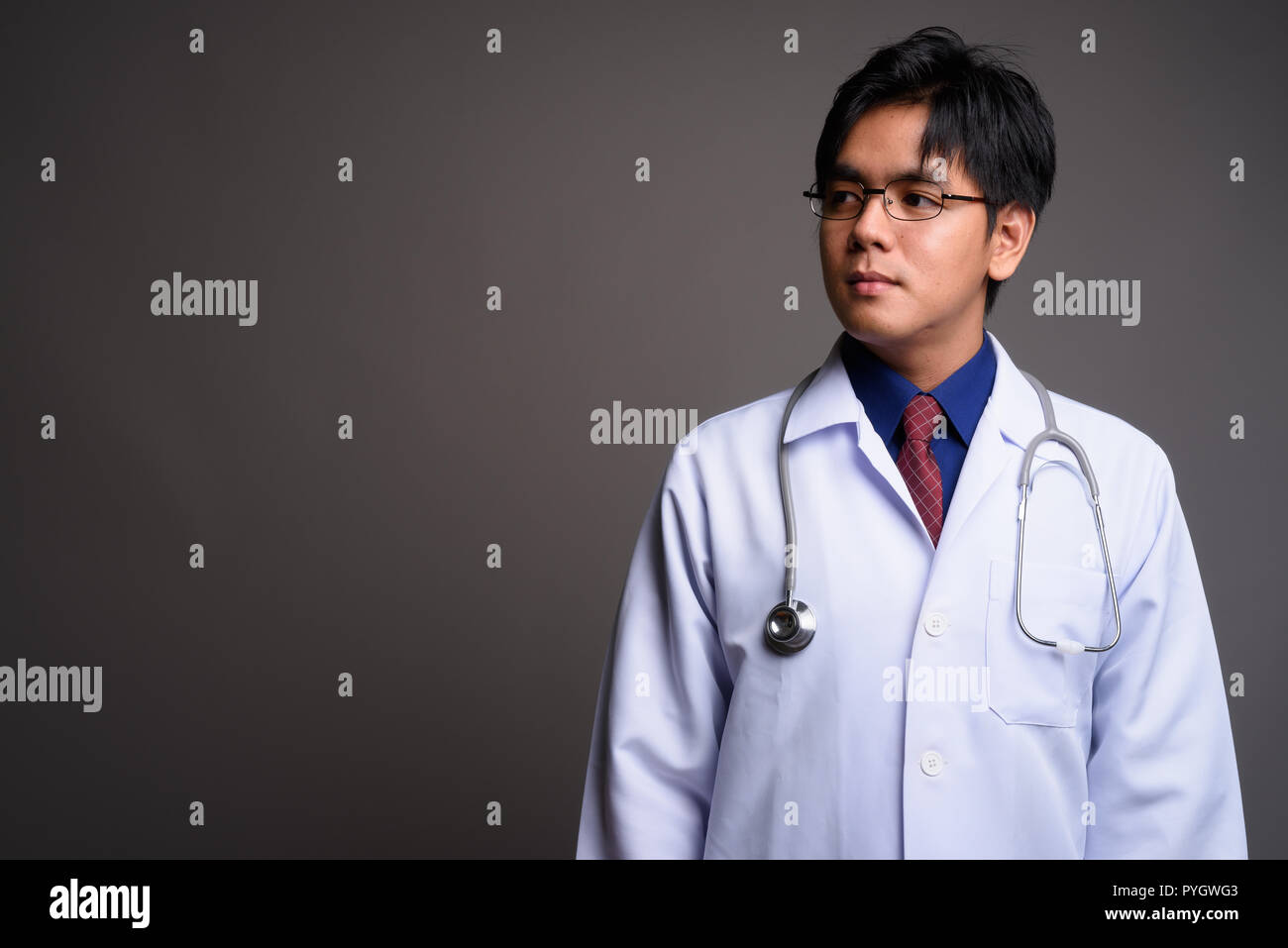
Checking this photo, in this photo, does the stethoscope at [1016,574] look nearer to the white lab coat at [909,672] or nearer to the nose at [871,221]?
the white lab coat at [909,672]

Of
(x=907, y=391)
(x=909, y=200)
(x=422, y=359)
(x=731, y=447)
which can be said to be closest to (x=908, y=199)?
(x=909, y=200)

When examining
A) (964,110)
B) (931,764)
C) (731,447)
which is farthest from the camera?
(731,447)

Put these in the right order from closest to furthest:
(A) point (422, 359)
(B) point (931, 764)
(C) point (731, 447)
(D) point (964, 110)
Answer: (B) point (931, 764)
(D) point (964, 110)
(C) point (731, 447)
(A) point (422, 359)

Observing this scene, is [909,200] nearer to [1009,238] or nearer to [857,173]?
[857,173]

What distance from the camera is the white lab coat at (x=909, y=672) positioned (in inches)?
56.9

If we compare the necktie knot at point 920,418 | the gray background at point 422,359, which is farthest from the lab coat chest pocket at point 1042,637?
the gray background at point 422,359

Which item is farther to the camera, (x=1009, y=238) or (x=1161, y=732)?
(x=1009, y=238)

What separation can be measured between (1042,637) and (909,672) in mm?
183

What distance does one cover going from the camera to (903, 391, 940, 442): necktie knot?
161 centimetres

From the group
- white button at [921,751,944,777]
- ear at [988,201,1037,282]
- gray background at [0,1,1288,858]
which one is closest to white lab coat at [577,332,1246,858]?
white button at [921,751,944,777]

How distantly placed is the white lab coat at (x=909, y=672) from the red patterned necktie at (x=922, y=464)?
4 cm

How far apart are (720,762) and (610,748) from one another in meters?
0.15

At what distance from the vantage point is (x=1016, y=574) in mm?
1489

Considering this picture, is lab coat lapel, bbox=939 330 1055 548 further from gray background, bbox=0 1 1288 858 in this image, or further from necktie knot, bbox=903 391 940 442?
gray background, bbox=0 1 1288 858
